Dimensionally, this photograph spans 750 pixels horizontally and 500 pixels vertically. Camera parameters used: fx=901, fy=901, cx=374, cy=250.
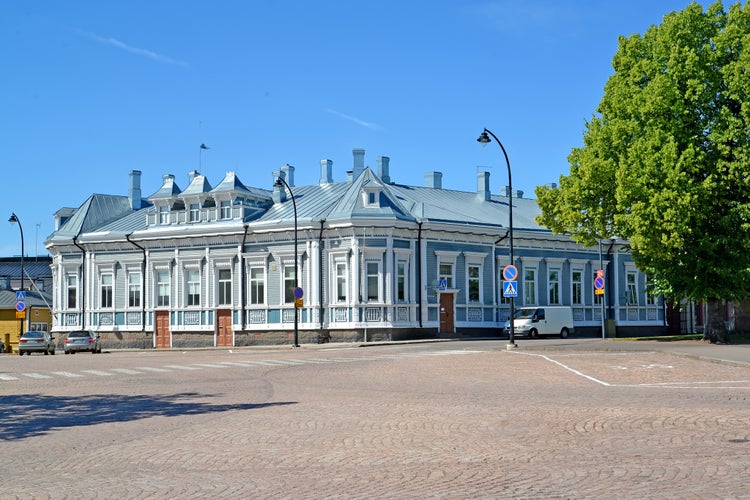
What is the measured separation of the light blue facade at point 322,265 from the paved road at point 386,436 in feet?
88.8

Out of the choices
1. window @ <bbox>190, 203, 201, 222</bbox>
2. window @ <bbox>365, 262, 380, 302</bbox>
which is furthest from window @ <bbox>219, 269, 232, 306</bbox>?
window @ <bbox>365, 262, 380, 302</bbox>

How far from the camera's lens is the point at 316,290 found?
49.4m

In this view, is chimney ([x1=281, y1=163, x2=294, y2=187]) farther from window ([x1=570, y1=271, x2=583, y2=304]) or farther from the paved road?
the paved road

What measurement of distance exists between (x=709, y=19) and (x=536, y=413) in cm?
2691

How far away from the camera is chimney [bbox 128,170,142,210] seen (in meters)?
63.7

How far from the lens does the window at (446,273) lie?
166ft

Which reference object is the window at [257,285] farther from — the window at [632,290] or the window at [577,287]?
the window at [632,290]

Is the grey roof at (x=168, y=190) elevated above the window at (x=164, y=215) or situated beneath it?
elevated above

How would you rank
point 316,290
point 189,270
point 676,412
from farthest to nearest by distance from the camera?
point 189,270 → point 316,290 → point 676,412

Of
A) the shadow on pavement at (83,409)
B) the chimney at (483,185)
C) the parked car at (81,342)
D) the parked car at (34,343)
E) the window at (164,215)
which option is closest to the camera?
the shadow on pavement at (83,409)

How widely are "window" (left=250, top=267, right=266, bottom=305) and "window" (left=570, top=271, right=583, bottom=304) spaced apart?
64.0 ft

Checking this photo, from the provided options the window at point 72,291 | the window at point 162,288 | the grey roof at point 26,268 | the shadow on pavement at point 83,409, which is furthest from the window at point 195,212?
the shadow on pavement at point 83,409

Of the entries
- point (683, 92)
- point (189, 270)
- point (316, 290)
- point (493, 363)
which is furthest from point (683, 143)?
point (189, 270)

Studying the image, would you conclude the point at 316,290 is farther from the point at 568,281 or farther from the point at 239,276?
the point at 568,281
